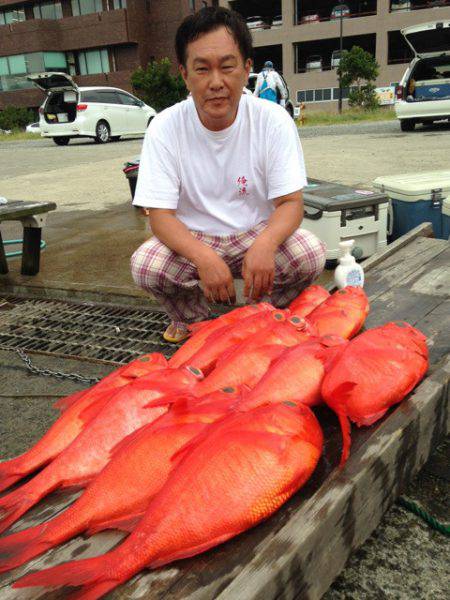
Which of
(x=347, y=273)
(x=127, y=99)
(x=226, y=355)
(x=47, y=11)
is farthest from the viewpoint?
(x=47, y=11)

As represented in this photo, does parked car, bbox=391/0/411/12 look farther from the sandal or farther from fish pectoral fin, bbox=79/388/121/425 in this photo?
fish pectoral fin, bbox=79/388/121/425

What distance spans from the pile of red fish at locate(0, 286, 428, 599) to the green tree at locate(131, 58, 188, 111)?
35.4 meters

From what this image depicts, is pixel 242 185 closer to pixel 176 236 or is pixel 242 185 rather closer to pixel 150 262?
pixel 176 236

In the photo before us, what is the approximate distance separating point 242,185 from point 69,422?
1760mm

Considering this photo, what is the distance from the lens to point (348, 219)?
4.22m

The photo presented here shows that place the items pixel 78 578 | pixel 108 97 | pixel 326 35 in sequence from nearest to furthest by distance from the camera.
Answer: pixel 78 578 < pixel 108 97 < pixel 326 35

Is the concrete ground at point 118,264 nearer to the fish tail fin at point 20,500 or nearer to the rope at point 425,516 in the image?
the rope at point 425,516

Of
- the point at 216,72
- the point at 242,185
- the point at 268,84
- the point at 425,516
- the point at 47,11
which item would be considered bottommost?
the point at 425,516

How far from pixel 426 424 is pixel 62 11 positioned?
164 feet

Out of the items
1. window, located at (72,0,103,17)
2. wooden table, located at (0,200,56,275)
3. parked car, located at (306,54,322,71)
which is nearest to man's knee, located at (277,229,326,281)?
wooden table, located at (0,200,56,275)

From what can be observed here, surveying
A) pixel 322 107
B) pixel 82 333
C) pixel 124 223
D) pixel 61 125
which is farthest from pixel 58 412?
pixel 322 107

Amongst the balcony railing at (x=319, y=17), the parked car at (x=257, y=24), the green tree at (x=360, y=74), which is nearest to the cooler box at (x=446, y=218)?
the green tree at (x=360, y=74)

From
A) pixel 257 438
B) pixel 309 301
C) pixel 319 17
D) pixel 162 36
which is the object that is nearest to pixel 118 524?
pixel 257 438

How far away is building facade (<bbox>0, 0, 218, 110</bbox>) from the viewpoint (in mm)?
40812
